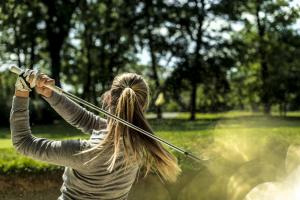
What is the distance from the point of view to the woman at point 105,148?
267cm

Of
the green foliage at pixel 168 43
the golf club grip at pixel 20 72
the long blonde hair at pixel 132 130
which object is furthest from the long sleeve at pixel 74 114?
the green foliage at pixel 168 43

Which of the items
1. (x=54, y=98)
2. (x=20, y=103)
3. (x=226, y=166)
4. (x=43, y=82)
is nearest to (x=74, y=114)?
(x=54, y=98)

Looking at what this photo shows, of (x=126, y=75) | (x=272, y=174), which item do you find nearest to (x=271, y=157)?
(x=272, y=174)

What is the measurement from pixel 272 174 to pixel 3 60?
35.4 meters

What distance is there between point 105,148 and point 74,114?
51cm

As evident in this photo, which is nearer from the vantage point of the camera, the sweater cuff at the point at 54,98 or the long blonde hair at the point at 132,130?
the long blonde hair at the point at 132,130

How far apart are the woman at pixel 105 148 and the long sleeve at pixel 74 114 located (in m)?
0.08

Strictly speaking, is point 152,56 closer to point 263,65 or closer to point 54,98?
point 263,65

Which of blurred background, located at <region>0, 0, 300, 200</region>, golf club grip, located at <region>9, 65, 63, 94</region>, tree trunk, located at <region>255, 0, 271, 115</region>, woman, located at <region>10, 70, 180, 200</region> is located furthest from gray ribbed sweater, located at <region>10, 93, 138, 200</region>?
tree trunk, located at <region>255, 0, 271, 115</region>

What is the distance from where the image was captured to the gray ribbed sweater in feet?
8.74

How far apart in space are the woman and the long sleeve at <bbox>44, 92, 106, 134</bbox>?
0.08 meters

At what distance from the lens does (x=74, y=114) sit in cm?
321

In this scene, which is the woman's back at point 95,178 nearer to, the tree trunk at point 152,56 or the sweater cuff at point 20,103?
the sweater cuff at point 20,103

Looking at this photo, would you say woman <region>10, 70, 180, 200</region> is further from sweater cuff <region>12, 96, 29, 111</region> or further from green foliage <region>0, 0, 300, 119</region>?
green foliage <region>0, 0, 300, 119</region>
